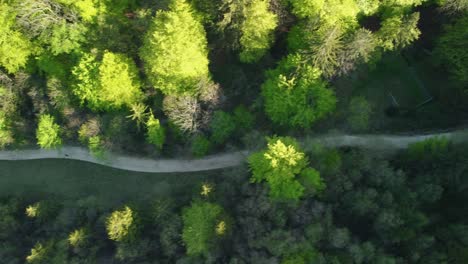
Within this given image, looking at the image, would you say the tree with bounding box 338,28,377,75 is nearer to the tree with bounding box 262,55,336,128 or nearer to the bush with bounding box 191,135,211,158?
the tree with bounding box 262,55,336,128

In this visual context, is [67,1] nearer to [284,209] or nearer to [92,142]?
[92,142]

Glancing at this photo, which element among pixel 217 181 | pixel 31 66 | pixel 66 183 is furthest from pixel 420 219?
pixel 31 66

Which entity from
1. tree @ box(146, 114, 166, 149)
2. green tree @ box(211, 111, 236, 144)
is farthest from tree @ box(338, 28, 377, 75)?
tree @ box(146, 114, 166, 149)

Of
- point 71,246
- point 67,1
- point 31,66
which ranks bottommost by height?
point 71,246

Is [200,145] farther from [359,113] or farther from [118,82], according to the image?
[359,113]

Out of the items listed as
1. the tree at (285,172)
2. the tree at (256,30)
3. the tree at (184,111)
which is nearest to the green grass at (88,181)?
the tree at (184,111)

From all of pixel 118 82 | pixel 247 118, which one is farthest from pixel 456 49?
pixel 118 82

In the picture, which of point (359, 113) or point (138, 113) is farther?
point (138, 113)
